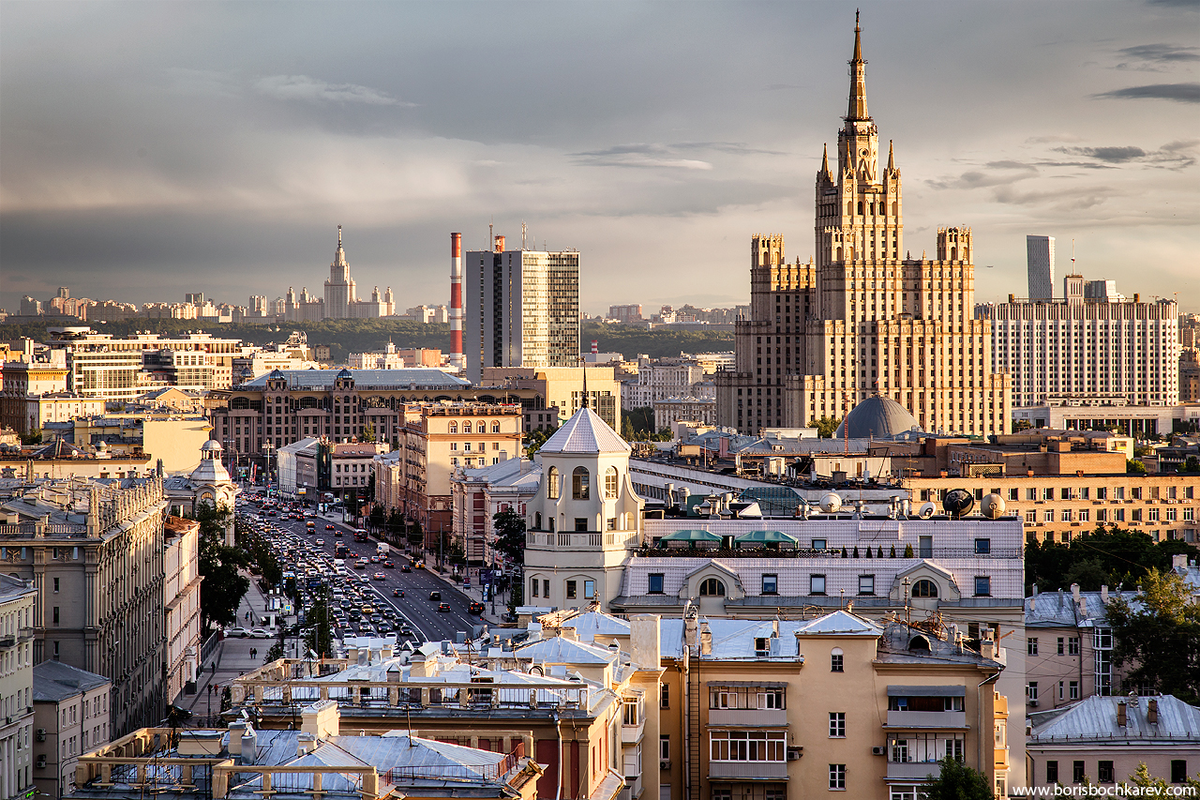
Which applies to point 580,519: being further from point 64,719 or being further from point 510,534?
point 510,534

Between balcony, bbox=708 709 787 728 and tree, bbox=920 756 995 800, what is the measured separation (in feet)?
21.1

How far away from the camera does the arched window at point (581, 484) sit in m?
78.2

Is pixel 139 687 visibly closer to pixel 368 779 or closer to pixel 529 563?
pixel 529 563

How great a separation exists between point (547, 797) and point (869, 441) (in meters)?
126

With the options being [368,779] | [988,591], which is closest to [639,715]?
[368,779]

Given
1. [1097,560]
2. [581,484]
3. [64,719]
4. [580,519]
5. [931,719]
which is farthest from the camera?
[1097,560]

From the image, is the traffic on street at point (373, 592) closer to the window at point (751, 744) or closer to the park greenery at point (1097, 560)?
the park greenery at point (1097, 560)

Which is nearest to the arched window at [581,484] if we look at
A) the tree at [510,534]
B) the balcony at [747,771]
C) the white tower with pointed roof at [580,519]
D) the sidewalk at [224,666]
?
the white tower with pointed roof at [580,519]

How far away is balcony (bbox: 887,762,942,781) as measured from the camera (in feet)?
184

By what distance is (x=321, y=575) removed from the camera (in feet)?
531

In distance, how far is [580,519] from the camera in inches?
3061

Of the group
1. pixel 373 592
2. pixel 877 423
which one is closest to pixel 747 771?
pixel 373 592

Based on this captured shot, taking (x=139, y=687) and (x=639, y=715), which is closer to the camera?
(x=639, y=715)

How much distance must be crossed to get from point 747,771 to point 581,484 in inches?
928
